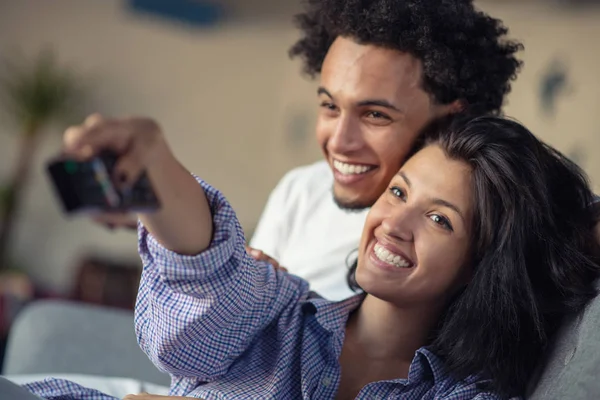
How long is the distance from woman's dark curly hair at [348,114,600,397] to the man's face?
279mm

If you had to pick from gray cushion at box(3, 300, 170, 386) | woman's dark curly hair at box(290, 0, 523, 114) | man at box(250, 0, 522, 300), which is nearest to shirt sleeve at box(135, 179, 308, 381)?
man at box(250, 0, 522, 300)

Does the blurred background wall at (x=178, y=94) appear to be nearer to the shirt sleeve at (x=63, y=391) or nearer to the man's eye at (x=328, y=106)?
the man's eye at (x=328, y=106)

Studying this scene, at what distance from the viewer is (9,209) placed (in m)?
5.40

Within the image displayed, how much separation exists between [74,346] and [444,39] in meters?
1.26

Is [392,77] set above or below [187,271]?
above

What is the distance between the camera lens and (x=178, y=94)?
596cm

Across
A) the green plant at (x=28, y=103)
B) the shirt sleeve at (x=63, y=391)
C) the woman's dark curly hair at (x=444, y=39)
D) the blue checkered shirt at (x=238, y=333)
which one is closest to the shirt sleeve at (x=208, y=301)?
the blue checkered shirt at (x=238, y=333)

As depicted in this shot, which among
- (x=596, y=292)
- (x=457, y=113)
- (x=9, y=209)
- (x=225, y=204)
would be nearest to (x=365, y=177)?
(x=457, y=113)

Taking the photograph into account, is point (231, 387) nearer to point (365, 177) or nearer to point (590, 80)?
point (365, 177)

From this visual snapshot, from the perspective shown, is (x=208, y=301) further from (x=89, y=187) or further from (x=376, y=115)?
(x=376, y=115)

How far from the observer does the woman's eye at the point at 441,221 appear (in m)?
1.60

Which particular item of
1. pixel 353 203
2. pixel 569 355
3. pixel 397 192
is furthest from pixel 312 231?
pixel 569 355

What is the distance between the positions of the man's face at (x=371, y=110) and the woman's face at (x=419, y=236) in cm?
31

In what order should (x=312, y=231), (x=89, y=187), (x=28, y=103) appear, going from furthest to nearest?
1. (x=28, y=103)
2. (x=312, y=231)
3. (x=89, y=187)
